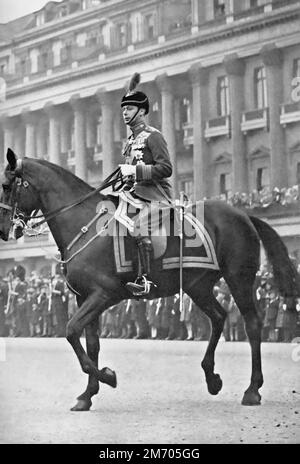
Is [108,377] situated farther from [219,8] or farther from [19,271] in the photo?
[219,8]

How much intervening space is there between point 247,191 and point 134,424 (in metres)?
3.68

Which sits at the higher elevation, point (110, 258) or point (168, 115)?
point (168, 115)

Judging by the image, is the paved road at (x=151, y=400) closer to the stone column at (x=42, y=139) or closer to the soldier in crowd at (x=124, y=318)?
the soldier in crowd at (x=124, y=318)

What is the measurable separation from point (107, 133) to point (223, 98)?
1.41 m

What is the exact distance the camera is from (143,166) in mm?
8070

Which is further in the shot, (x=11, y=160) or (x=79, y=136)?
(x=79, y=136)

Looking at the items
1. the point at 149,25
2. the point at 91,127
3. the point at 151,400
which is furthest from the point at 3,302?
the point at 149,25

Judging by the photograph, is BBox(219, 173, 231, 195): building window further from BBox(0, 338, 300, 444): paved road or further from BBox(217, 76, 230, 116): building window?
BBox(0, 338, 300, 444): paved road

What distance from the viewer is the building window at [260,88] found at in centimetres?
1006

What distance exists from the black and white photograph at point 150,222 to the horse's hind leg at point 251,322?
12 millimetres

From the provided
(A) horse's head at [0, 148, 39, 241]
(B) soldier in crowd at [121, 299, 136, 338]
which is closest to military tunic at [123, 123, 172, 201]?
(A) horse's head at [0, 148, 39, 241]

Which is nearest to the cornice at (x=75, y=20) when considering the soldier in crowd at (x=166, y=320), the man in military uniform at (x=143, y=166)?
the man in military uniform at (x=143, y=166)

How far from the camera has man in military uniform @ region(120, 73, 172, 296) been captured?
798cm
